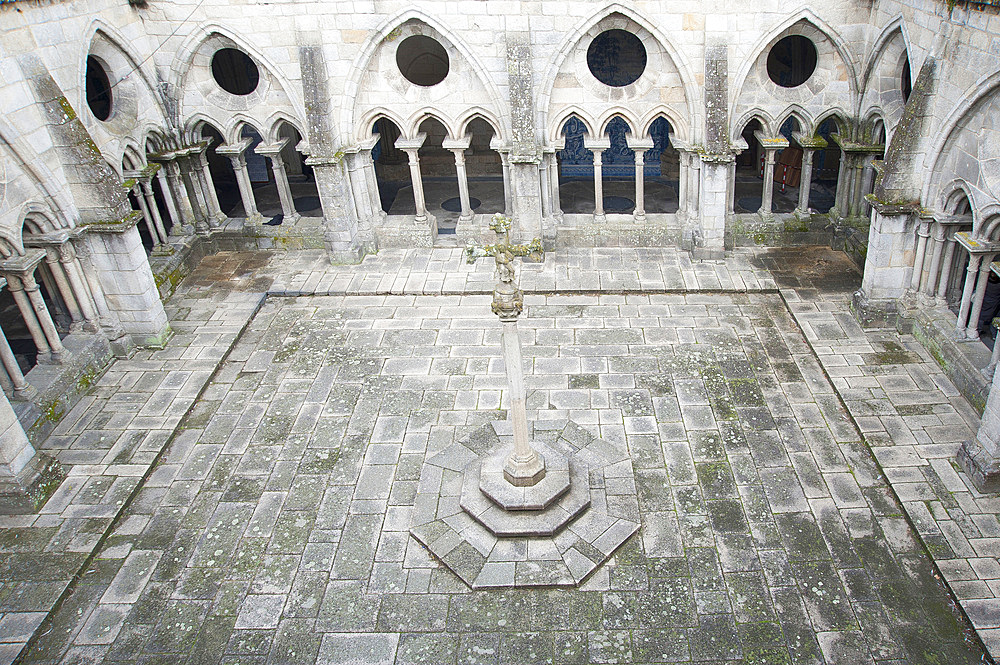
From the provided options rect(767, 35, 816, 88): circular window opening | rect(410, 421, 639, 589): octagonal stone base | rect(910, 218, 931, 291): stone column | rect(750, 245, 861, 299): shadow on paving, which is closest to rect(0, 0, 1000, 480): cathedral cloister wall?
rect(910, 218, 931, 291): stone column

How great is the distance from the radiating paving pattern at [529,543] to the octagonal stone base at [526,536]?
14 cm

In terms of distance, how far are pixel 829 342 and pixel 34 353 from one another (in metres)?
12.6

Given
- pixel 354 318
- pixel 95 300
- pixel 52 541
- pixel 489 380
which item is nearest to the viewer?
pixel 52 541

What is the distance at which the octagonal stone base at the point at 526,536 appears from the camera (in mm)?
8430

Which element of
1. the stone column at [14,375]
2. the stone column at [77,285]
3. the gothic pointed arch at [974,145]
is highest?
the gothic pointed arch at [974,145]

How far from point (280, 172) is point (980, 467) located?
12526 mm

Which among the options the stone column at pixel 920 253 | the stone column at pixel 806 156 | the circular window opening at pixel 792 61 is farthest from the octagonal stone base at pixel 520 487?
the circular window opening at pixel 792 61

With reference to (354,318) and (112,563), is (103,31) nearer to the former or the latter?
(354,318)

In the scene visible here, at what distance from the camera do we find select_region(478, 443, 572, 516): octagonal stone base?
29.4 ft

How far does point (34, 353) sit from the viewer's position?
41.8 feet

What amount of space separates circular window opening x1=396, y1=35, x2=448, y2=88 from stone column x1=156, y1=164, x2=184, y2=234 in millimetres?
6024

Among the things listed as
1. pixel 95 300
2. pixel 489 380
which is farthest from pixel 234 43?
pixel 489 380

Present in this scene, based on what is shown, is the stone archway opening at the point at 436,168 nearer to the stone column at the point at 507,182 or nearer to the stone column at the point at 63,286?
the stone column at the point at 507,182

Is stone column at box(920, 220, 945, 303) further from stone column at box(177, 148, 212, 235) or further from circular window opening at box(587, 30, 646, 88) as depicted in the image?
stone column at box(177, 148, 212, 235)
